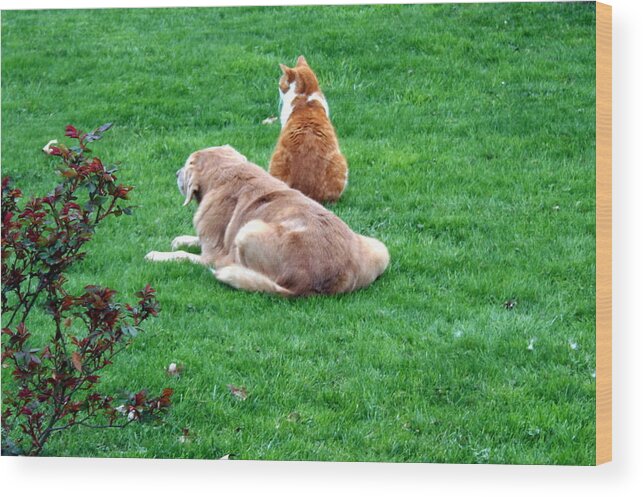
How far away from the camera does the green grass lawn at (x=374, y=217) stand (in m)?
6.44

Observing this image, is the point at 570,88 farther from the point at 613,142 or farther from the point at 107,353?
the point at 107,353

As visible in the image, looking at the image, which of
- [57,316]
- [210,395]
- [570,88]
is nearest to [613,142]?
[570,88]

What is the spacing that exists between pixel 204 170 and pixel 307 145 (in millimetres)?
798

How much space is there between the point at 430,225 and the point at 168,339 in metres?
1.79

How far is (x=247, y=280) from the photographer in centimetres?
731

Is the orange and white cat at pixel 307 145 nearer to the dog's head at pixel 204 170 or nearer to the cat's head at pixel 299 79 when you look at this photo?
the cat's head at pixel 299 79

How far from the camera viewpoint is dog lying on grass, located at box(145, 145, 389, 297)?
7.18m

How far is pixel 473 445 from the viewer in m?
6.30

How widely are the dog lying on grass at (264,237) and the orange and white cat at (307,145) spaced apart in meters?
0.25

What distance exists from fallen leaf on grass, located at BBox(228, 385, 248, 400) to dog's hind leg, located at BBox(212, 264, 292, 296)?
775mm

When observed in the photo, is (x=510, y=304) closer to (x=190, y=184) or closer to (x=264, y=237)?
(x=264, y=237)

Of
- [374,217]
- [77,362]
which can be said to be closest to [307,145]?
[374,217]

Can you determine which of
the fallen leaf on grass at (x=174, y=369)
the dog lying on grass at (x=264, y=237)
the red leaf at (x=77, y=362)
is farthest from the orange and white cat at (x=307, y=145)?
the red leaf at (x=77, y=362)

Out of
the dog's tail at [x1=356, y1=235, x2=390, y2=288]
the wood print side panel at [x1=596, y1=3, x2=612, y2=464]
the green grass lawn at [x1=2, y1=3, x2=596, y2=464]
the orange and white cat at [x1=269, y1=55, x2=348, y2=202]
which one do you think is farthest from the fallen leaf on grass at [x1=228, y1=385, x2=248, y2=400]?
the wood print side panel at [x1=596, y1=3, x2=612, y2=464]
